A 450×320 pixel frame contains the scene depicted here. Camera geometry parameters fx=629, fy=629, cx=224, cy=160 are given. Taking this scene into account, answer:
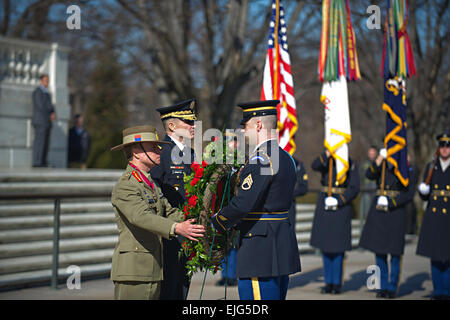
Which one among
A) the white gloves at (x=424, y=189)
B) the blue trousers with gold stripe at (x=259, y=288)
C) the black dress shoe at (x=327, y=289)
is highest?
the white gloves at (x=424, y=189)

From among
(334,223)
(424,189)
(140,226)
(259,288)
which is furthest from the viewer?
(334,223)

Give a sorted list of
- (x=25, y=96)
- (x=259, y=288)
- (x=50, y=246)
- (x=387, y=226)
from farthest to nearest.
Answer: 1. (x=25, y=96)
2. (x=50, y=246)
3. (x=387, y=226)
4. (x=259, y=288)

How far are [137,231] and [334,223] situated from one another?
185 inches

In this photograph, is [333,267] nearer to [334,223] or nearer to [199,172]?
[334,223]

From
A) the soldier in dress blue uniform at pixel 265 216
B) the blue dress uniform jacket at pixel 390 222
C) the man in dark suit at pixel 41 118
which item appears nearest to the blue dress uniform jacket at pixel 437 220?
the blue dress uniform jacket at pixel 390 222

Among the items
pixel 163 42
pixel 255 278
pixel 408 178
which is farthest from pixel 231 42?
pixel 255 278

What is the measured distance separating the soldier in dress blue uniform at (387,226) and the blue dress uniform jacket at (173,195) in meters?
3.61

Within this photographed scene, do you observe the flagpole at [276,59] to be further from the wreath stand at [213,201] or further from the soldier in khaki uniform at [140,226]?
the soldier in khaki uniform at [140,226]

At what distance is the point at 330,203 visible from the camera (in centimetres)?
877

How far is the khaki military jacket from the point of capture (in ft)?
14.5

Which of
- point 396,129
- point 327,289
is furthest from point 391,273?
point 396,129

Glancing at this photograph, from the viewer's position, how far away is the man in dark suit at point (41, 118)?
44.7ft
